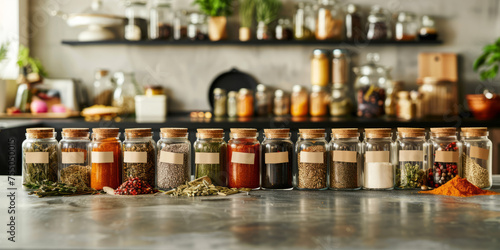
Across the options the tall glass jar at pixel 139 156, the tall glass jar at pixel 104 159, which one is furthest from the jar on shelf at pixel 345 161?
the tall glass jar at pixel 104 159

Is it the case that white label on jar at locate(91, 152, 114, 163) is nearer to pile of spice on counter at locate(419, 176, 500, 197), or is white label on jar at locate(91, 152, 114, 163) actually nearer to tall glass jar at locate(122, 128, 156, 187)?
tall glass jar at locate(122, 128, 156, 187)

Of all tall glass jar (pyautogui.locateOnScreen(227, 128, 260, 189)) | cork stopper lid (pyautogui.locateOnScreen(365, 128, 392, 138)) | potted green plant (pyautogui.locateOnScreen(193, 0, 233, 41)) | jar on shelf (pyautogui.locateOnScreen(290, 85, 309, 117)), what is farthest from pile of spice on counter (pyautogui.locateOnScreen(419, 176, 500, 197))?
potted green plant (pyautogui.locateOnScreen(193, 0, 233, 41))

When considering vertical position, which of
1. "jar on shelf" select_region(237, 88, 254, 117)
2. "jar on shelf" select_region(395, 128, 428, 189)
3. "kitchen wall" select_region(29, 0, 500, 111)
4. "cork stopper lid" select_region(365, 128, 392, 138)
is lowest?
"jar on shelf" select_region(395, 128, 428, 189)

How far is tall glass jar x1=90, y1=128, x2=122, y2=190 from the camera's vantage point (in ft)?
5.50

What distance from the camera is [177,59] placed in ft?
13.7

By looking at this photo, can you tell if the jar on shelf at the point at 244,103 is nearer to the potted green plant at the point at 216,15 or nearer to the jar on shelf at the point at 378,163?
the potted green plant at the point at 216,15

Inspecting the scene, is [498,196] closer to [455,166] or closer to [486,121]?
[455,166]

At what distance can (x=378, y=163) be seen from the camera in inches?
66.3

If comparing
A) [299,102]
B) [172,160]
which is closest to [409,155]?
[172,160]

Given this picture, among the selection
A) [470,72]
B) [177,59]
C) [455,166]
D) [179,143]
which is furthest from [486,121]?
[179,143]

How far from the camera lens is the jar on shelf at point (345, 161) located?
1680mm

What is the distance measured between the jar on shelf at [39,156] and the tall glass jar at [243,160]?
0.57 meters

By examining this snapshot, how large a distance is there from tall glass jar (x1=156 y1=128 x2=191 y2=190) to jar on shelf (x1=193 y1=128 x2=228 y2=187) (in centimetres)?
4

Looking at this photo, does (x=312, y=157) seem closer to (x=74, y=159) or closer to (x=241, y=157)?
(x=241, y=157)
